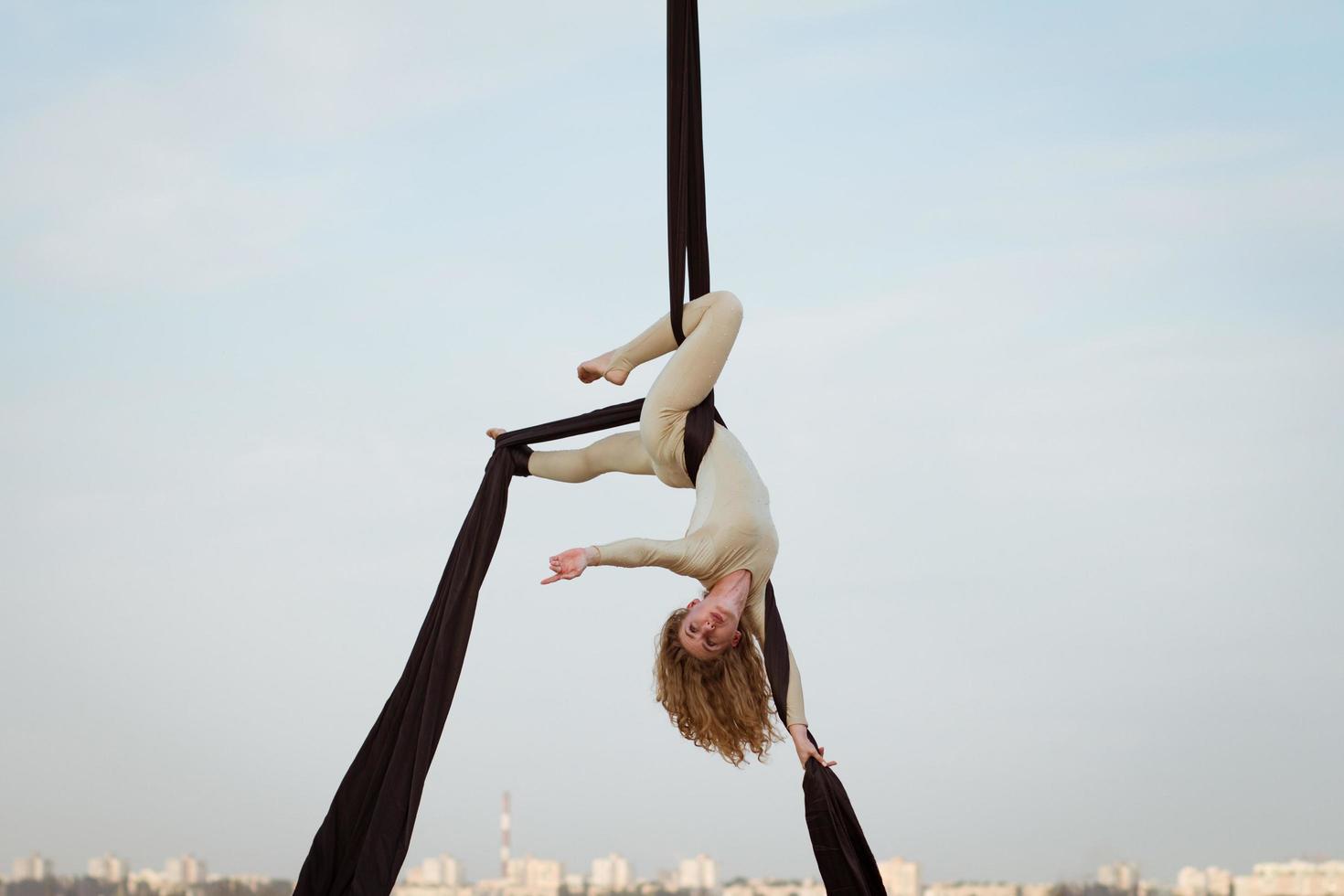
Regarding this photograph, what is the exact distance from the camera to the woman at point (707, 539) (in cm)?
593

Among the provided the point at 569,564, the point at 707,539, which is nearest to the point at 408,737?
the point at 569,564

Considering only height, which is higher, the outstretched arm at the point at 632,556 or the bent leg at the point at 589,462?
the bent leg at the point at 589,462

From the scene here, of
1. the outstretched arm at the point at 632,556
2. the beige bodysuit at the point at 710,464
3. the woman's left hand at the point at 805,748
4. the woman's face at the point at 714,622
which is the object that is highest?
the beige bodysuit at the point at 710,464

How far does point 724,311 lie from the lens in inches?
236

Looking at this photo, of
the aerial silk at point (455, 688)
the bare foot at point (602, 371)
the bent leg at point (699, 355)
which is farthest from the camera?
the bare foot at point (602, 371)

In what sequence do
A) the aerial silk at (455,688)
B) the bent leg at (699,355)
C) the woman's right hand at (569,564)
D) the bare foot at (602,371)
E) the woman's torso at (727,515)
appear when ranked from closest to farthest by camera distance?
1. the woman's right hand at (569,564)
2. the aerial silk at (455,688)
3. the woman's torso at (727,515)
4. the bent leg at (699,355)
5. the bare foot at (602,371)

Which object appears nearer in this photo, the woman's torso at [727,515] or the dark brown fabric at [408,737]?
the dark brown fabric at [408,737]

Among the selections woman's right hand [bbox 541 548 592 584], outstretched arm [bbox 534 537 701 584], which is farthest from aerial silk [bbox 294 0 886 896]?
woman's right hand [bbox 541 548 592 584]

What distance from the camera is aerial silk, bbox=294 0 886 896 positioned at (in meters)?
5.71

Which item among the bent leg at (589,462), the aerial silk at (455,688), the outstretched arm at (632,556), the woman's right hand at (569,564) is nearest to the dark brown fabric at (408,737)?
the aerial silk at (455,688)

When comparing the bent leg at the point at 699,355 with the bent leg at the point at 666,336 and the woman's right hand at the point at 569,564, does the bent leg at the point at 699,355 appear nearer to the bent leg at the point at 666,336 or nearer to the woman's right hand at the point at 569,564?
the bent leg at the point at 666,336

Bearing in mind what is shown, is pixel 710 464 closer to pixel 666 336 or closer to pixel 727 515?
pixel 727 515

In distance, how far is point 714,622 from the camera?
235 inches

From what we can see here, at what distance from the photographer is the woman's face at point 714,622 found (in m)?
5.95
